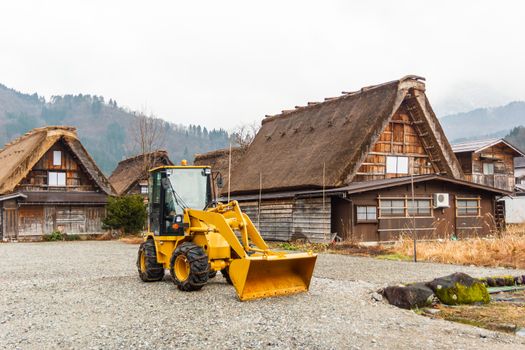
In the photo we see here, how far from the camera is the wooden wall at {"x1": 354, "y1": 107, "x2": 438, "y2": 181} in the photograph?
79.7 feet

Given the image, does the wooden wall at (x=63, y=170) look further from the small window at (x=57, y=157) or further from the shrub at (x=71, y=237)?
the shrub at (x=71, y=237)

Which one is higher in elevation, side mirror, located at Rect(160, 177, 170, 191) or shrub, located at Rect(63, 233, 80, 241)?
side mirror, located at Rect(160, 177, 170, 191)

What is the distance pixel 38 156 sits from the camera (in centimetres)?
3133

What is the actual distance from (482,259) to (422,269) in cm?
258

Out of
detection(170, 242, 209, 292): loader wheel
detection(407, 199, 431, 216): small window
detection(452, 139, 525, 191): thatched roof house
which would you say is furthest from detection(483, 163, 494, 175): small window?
detection(170, 242, 209, 292): loader wheel

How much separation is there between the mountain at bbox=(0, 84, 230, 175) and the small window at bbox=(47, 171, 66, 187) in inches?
3487

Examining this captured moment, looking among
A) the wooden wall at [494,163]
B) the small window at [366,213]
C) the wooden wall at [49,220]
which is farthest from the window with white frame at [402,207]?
the wooden wall at [49,220]

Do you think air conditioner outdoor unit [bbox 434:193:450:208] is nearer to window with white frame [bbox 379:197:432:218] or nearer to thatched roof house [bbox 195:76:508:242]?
thatched roof house [bbox 195:76:508:242]

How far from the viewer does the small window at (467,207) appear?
78.3 feet

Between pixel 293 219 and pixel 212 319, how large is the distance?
16.8m

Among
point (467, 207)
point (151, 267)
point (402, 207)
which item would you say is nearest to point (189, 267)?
point (151, 267)

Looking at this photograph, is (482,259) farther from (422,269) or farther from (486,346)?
(486,346)

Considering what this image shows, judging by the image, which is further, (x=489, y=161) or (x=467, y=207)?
(x=489, y=161)

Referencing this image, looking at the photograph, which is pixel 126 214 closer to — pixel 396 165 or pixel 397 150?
pixel 396 165
